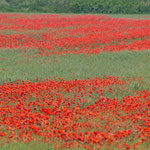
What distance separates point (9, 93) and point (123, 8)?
4333 centimetres

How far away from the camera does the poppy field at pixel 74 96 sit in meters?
6.50

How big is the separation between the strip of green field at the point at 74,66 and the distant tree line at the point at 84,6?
113ft

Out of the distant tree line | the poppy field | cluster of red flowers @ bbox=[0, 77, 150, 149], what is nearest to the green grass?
the poppy field

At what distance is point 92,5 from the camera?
51875 mm

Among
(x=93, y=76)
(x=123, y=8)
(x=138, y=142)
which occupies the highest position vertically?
(x=138, y=142)

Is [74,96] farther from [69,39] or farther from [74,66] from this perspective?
[69,39]

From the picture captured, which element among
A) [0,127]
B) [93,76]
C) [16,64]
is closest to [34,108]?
[0,127]

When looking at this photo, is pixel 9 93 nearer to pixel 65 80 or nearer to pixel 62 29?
pixel 65 80

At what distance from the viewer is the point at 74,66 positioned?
46.8 ft

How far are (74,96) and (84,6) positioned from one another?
143ft

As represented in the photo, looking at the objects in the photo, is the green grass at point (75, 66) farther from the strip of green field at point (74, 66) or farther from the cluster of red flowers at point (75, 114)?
the cluster of red flowers at point (75, 114)

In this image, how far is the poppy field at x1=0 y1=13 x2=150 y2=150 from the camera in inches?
256

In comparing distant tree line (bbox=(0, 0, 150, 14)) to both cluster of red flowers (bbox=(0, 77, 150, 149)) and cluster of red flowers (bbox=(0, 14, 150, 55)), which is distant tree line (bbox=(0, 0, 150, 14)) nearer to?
cluster of red flowers (bbox=(0, 14, 150, 55))

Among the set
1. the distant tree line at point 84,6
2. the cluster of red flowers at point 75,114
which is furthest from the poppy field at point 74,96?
Answer: the distant tree line at point 84,6
